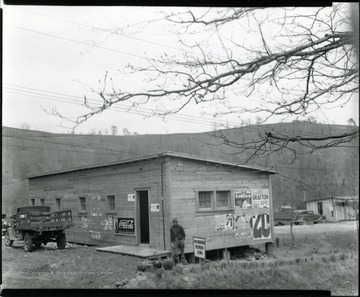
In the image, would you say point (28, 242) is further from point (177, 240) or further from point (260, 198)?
point (260, 198)

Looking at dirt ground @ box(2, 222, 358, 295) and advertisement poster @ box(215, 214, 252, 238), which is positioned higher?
advertisement poster @ box(215, 214, 252, 238)

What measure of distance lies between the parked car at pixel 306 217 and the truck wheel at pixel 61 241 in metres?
3.52

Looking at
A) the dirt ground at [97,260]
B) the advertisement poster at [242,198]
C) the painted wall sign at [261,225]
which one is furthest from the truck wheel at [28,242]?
the painted wall sign at [261,225]

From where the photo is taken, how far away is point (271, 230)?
5352 mm

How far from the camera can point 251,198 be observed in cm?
537

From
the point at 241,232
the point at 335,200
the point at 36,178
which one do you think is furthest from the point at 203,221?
the point at 36,178

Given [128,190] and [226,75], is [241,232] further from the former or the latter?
[226,75]

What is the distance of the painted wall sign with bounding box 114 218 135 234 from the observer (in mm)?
5672

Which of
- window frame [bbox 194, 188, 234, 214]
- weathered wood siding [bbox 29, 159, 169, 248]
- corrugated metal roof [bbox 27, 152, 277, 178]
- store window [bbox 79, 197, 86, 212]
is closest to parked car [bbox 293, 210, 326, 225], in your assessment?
corrugated metal roof [bbox 27, 152, 277, 178]

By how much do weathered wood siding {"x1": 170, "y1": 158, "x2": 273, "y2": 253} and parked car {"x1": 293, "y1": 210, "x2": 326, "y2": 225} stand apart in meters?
0.43

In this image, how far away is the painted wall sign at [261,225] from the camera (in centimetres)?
536

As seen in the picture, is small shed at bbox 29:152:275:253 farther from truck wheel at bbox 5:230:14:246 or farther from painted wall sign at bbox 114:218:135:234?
truck wheel at bbox 5:230:14:246

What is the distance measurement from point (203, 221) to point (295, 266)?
1.41 metres

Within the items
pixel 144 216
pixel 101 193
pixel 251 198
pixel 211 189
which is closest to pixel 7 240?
pixel 101 193
